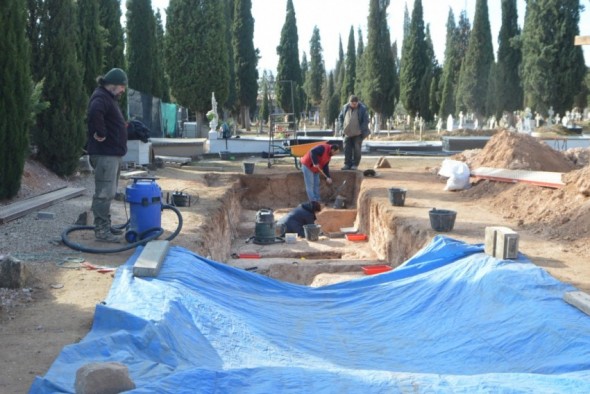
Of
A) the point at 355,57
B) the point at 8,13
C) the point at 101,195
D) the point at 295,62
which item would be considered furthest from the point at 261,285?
the point at 355,57

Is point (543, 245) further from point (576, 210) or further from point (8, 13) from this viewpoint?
point (8, 13)

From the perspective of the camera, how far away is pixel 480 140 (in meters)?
23.0

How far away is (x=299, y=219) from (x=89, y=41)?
5.83m

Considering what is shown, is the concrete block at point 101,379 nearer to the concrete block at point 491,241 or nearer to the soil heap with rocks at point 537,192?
the concrete block at point 491,241

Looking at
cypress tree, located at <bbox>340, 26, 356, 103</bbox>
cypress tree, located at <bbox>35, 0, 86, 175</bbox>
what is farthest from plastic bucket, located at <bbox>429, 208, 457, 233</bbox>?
cypress tree, located at <bbox>340, 26, 356, 103</bbox>

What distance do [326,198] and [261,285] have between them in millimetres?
10270

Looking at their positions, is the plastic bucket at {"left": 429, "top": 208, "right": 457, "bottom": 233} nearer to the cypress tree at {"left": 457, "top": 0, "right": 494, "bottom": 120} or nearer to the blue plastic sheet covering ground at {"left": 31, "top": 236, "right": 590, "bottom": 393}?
the blue plastic sheet covering ground at {"left": 31, "top": 236, "right": 590, "bottom": 393}

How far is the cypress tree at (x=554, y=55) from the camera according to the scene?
3162cm

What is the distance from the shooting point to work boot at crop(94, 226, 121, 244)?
7.28 m

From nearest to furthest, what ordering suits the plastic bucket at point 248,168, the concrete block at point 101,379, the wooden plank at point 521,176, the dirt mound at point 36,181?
1. the concrete block at point 101,379
2. the dirt mound at point 36,181
3. the wooden plank at point 521,176
4. the plastic bucket at point 248,168

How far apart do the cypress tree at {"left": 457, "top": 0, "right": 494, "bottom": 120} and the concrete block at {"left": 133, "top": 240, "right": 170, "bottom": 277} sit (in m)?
35.4

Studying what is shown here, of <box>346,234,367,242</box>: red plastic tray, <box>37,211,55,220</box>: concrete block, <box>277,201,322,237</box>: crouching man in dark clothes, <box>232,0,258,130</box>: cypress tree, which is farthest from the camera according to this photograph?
<box>232,0,258,130</box>: cypress tree

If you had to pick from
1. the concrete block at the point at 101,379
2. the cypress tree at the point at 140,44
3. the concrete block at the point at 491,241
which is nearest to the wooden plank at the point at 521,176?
the concrete block at the point at 491,241

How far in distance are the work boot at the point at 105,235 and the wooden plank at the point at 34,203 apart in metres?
1.28
